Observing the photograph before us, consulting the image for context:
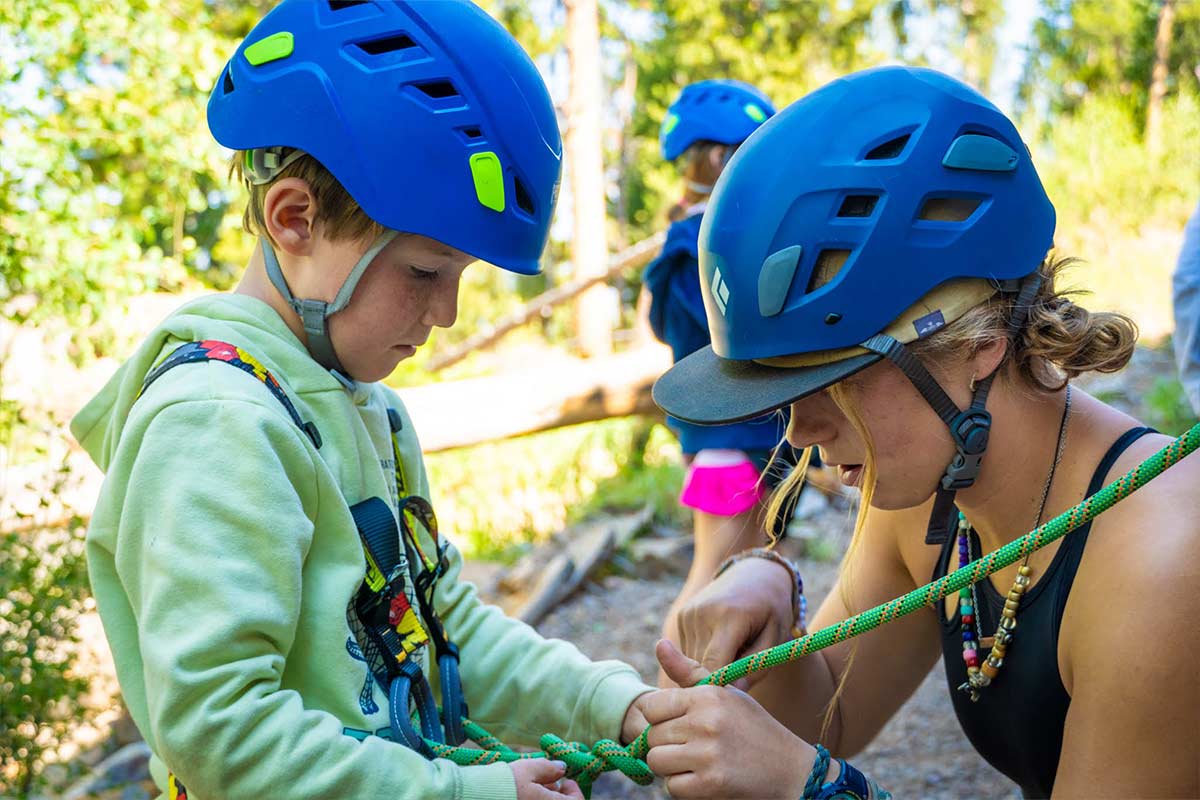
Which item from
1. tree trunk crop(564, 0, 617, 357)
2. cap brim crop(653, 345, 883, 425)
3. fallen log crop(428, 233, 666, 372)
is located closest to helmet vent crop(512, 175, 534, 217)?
cap brim crop(653, 345, 883, 425)

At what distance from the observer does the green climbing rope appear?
5.50 ft

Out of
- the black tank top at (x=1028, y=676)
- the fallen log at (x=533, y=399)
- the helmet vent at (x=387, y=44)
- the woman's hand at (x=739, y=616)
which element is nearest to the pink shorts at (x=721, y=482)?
the woman's hand at (x=739, y=616)

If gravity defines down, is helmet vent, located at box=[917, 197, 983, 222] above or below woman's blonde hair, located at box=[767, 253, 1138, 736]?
above

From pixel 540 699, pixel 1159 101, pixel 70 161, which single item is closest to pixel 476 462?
pixel 70 161

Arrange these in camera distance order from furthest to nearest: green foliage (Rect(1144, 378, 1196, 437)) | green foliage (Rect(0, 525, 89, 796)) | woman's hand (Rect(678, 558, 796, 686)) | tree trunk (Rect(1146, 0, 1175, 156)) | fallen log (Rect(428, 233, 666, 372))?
tree trunk (Rect(1146, 0, 1175, 156)) → fallen log (Rect(428, 233, 666, 372)) → green foliage (Rect(1144, 378, 1196, 437)) → green foliage (Rect(0, 525, 89, 796)) → woman's hand (Rect(678, 558, 796, 686))

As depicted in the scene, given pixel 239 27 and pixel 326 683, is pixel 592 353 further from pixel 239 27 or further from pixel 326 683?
pixel 326 683

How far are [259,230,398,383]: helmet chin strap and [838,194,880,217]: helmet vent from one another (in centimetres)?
82

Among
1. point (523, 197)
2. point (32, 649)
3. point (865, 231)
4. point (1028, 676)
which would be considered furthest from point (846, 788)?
point (32, 649)

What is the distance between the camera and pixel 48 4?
4.22 meters

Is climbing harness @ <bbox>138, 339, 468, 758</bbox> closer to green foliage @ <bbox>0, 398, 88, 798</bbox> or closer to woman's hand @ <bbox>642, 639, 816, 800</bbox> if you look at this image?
woman's hand @ <bbox>642, 639, 816, 800</bbox>

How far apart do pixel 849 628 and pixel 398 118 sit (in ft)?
4.01

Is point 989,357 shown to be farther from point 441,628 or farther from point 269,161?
point 269,161

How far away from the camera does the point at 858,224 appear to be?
6.09 ft

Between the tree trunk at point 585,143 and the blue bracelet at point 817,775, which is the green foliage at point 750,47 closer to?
the tree trunk at point 585,143
